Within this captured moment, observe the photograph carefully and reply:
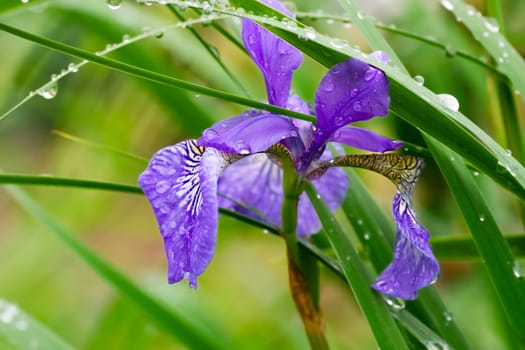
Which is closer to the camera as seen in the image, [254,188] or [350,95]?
[350,95]

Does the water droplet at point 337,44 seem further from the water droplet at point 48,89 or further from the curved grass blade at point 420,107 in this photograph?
the water droplet at point 48,89

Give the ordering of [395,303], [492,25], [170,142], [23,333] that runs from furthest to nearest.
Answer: [170,142]
[23,333]
[492,25]
[395,303]

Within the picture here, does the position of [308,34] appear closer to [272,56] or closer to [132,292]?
[272,56]

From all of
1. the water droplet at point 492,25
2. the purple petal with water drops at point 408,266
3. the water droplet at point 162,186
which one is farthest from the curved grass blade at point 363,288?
the water droplet at point 492,25

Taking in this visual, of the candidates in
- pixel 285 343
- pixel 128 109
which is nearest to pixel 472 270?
pixel 285 343

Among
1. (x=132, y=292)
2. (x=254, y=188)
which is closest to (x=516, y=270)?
(x=254, y=188)
